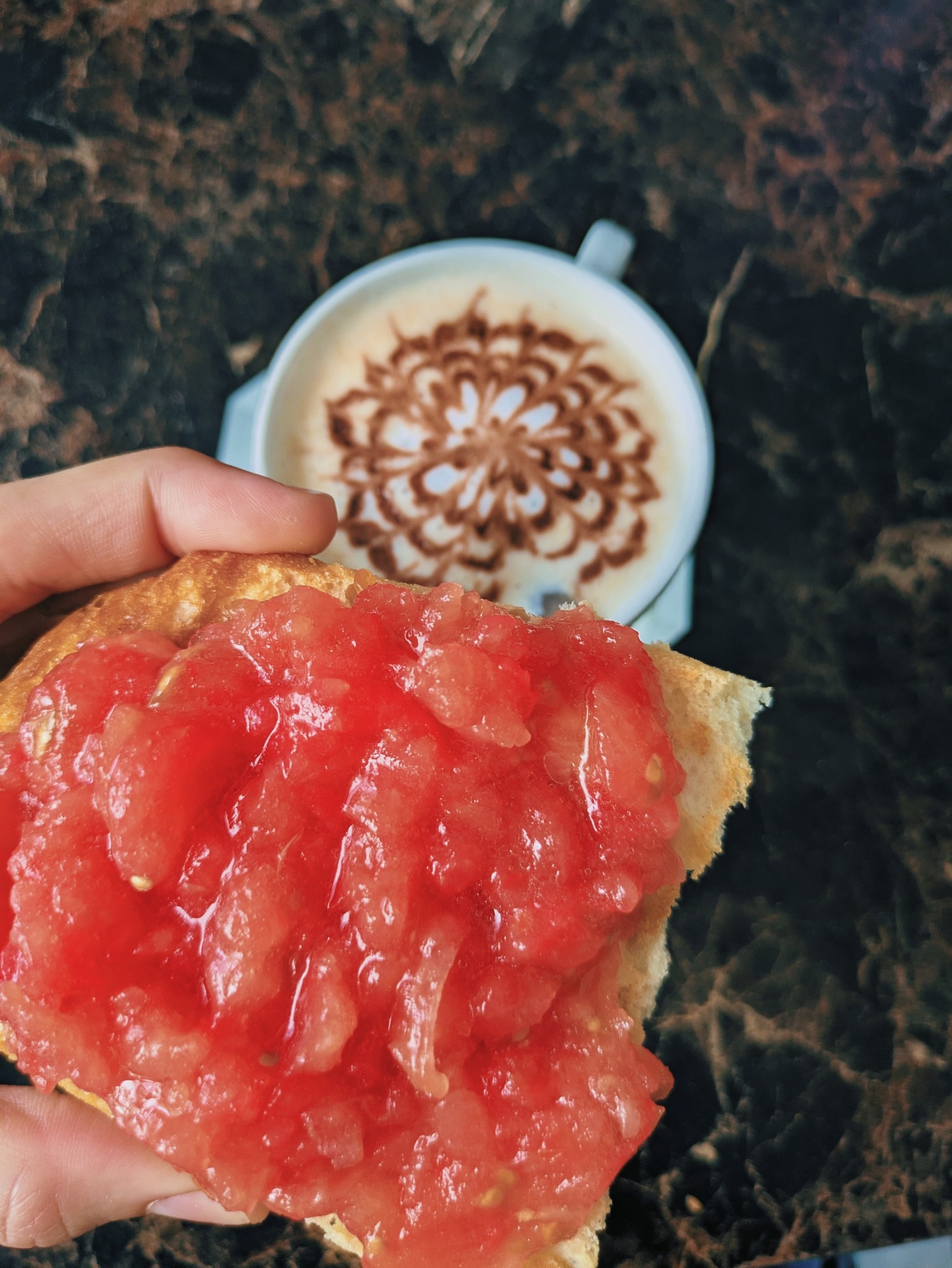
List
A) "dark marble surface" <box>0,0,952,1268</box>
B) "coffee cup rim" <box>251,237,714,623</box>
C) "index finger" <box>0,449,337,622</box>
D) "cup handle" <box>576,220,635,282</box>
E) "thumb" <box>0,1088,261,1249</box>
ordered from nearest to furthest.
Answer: "thumb" <box>0,1088,261,1249</box> → "index finger" <box>0,449,337,622</box> → "coffee cup rim" <box>251,237,714,623</box> → "cup handle" <box>576,220,635,282</box> → "dark marble surface" <box>0,0,952,1268</box>

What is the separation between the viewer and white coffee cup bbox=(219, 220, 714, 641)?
1.84 m

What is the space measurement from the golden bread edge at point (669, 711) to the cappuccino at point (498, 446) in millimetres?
623

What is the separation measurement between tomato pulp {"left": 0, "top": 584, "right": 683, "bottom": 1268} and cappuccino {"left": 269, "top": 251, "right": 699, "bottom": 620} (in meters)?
0.84

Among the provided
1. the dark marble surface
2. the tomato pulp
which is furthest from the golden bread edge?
the dark marble surface

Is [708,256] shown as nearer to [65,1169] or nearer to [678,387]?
[678,387]

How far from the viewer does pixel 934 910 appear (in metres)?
2.14

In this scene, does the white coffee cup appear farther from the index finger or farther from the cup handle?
the index finger

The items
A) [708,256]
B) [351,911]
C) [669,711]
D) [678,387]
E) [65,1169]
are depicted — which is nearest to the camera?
[351,911]

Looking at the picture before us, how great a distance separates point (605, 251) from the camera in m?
1.97

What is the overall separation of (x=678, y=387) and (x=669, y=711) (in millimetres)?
922

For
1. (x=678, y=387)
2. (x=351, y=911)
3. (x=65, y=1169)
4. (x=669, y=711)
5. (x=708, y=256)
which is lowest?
(x=65, y=1169)

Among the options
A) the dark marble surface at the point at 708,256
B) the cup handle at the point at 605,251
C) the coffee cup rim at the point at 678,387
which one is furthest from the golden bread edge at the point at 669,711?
the cup handle at the point at 605,251

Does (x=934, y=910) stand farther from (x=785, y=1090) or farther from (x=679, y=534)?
(x=679, y=534)

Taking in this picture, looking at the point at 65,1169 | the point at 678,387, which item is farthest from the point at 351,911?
the point at 678,387
